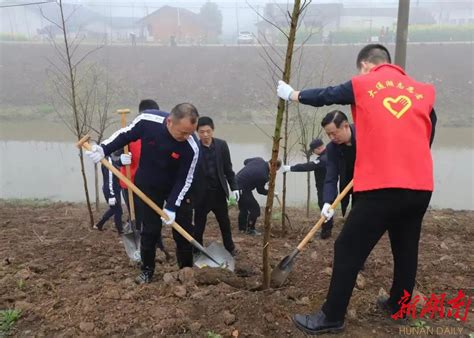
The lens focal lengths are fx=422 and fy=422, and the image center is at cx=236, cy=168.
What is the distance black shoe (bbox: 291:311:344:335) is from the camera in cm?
262

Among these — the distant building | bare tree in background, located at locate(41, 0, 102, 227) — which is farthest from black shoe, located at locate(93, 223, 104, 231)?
the distant building

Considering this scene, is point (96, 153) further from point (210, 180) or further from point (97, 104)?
point (97, 104)

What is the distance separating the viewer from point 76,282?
356cm

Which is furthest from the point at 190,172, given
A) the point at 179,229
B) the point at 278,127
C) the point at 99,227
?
the point at 99,227

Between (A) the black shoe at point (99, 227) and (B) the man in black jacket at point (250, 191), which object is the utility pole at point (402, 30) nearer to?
(B) the man in black jacket at point (250, 191)

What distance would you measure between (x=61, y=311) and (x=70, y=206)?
19.5ft

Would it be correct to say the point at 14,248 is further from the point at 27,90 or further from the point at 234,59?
the point at 234,59

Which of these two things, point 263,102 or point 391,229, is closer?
point 391,229

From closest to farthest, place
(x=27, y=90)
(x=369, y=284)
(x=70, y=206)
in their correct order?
1. (x=369, y=284)
2. (x=70, y=206)
3. (x=27, y=90)

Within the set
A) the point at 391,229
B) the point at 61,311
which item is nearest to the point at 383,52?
the point at 391,229

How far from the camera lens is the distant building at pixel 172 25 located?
125 feet

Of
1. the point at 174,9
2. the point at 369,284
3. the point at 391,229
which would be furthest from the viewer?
the point at 174,9

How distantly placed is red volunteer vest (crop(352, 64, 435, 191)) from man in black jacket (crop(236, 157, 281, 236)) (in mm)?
3537

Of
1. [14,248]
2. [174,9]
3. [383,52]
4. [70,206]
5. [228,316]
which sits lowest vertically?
[70,206]
